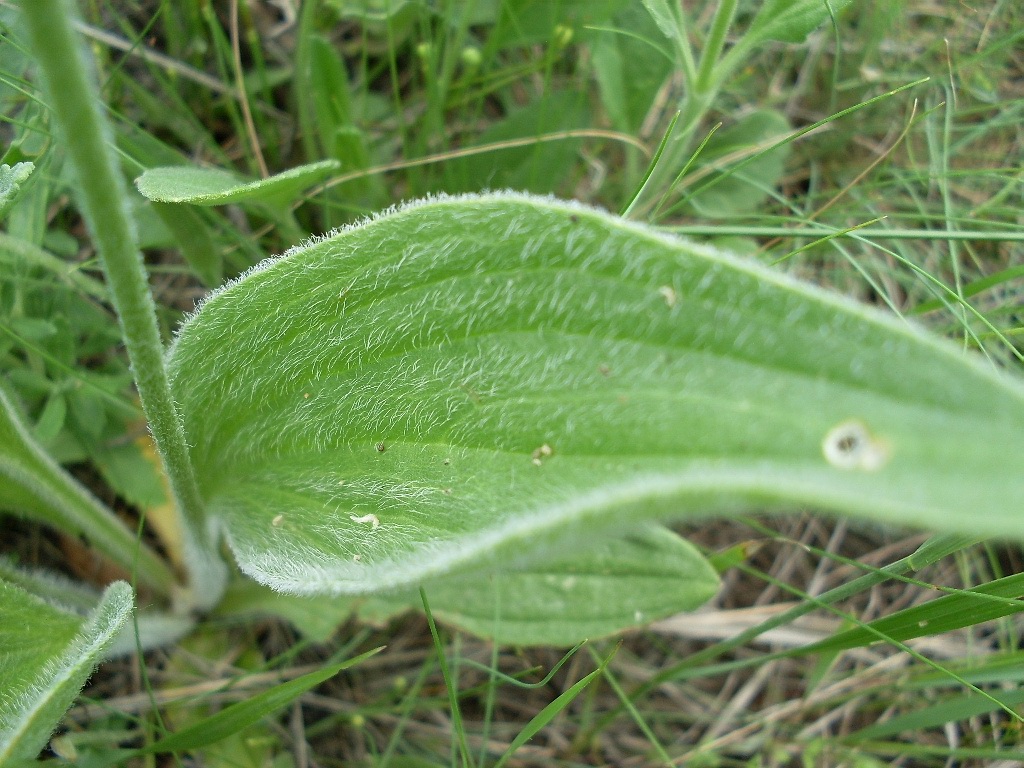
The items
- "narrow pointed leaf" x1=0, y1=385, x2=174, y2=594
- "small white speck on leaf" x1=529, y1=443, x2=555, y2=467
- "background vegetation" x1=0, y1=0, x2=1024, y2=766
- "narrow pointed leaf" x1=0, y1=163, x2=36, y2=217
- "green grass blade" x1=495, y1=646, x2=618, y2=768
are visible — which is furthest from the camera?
"background vegetation" x1=0, y1=0, x2=1024, y2=766

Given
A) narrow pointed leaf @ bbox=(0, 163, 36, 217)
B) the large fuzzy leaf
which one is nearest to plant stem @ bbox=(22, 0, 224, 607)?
the large fuzzy leaf

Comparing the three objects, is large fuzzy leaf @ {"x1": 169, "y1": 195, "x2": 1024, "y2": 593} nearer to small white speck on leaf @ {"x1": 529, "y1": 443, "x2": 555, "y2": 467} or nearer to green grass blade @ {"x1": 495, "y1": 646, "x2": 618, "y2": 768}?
small white speck on leaf @ {"x1": 529, "y1": 443, "x2": 555, "y2": 467}

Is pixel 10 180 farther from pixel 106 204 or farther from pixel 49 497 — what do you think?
pixel 49 497

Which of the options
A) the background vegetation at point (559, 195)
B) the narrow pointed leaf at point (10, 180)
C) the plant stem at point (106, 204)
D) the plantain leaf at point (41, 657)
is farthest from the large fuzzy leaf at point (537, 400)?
the background vegetation at point (559, 195)

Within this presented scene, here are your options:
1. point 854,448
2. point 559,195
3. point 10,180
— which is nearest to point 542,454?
point 854,448

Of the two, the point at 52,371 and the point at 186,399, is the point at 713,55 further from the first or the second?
the point at 52,371
